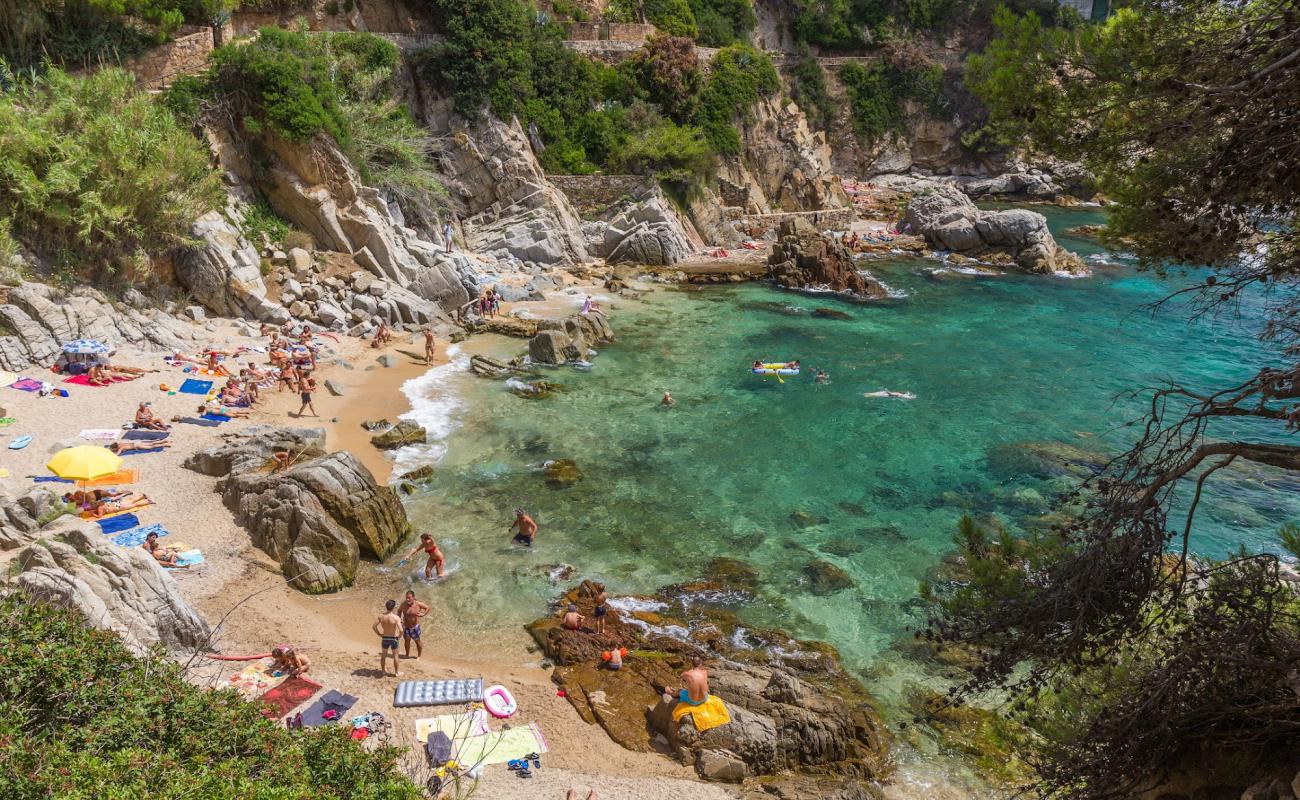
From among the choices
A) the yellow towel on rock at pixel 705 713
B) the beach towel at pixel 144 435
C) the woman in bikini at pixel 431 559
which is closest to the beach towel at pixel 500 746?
the yellow towel on rock at pixel 705 713

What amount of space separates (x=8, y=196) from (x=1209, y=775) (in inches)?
1199

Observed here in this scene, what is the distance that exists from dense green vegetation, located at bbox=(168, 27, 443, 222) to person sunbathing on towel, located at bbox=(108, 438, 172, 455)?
1775 centimetres

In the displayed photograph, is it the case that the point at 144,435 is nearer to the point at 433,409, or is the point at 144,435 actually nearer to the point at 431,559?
the point at 433,409

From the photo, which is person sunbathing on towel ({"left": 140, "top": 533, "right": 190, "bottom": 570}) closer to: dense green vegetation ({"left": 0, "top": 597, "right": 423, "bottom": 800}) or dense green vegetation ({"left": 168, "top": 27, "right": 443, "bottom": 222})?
dense green vegetation ({"left": 0, "top": 597, "right": 423, "bottom": 800})

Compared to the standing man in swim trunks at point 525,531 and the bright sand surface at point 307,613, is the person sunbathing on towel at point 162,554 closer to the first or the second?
the bright sand surface at point 307,613

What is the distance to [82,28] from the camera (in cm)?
3052

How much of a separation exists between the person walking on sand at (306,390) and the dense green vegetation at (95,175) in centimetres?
779

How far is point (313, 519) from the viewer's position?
1560cm

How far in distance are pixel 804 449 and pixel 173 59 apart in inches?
1215

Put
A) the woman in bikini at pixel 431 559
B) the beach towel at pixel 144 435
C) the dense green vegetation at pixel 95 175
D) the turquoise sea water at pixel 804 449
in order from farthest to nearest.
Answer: the dense green vegetation at pixel 95 175
the beach towel at pixel 144 435
the turquoise sea water at pixel 804 449
the woman in bikini at pixel 431 559

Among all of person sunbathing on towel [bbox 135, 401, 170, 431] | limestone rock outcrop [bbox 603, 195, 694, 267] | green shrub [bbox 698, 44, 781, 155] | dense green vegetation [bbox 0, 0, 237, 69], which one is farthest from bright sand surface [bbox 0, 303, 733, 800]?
green shrub [bbox 698, 44, 781, 155]

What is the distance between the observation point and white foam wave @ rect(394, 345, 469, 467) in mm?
21078

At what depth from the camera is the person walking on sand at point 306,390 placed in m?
22.0

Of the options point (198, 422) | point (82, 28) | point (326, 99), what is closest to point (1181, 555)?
point (198, 422)
